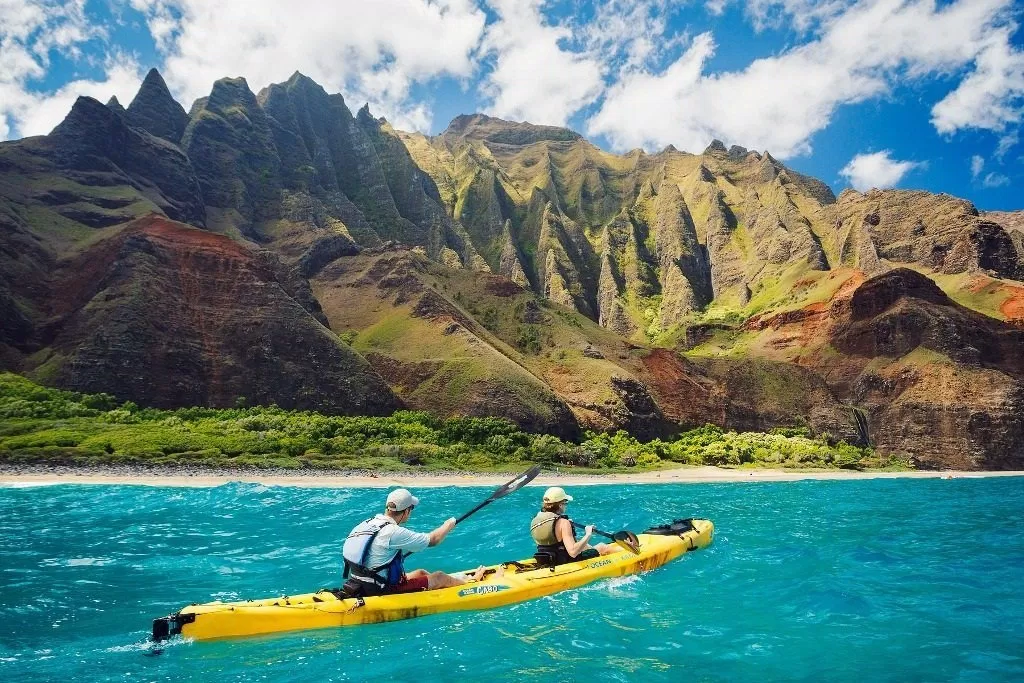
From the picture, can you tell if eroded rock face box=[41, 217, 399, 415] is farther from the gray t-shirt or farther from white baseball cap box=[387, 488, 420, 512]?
white baseball cap box=[387, 488, 420, 512]

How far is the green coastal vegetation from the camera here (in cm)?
4738

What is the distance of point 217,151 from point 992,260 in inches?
6493

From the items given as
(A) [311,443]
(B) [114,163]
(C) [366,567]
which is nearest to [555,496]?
(C) [366,567]

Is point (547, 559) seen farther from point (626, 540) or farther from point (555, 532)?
point (626, 540)

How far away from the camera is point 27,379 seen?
63.9 meters

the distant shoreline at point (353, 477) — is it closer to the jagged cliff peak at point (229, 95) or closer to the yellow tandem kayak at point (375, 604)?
the yellow tandem kayak at point (375, 604)

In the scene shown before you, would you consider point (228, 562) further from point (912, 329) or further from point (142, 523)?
point (912, 329)

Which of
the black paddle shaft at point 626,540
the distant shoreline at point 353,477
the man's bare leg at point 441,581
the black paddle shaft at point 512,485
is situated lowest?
the distant shoreline at point 353,477

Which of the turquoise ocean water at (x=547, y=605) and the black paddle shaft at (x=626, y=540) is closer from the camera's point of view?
the turquoise ocean water at (x=547, y=605)

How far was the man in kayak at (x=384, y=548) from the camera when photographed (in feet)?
37.4

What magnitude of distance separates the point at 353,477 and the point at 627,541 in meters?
36.6

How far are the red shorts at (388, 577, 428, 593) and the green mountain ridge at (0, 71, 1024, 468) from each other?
63.5 meters

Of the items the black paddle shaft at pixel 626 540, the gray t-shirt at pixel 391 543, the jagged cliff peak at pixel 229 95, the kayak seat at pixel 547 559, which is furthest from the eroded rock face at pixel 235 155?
the gray t-shirt at pixel 391 543

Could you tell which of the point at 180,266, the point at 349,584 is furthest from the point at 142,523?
the point at 180,266
